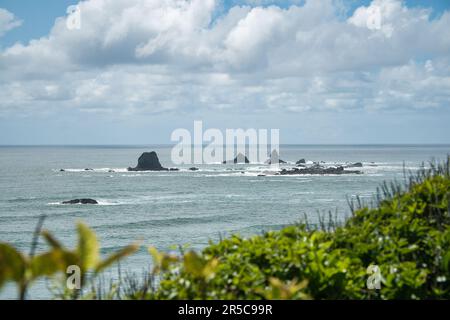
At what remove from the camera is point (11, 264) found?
2.21 meters

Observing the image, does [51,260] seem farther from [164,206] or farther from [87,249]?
[164,206]

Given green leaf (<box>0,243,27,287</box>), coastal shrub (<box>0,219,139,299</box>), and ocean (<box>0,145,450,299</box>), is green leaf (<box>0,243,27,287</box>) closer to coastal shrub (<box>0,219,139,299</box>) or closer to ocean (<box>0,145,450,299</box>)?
coastal shrub (<box>0,219,139,299</box>)

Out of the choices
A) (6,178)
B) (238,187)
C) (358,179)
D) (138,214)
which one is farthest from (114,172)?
(138,214)

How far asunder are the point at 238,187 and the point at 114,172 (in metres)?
31.0

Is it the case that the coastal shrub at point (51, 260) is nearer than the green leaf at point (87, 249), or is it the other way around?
the coastal shrub at point (51, 260)

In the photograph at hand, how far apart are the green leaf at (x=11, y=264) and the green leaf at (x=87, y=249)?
219 millimetres

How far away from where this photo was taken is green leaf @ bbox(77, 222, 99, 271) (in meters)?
2.28

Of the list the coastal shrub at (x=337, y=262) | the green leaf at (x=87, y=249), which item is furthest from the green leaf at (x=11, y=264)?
the coastal shrub at (x=337, y=262)

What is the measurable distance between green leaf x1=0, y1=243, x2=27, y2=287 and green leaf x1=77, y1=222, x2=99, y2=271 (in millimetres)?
219

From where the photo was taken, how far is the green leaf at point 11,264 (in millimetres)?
2182

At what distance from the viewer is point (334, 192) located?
2270 inches

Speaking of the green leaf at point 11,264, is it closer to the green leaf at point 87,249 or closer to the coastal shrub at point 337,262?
the green leaf at point 87,249
